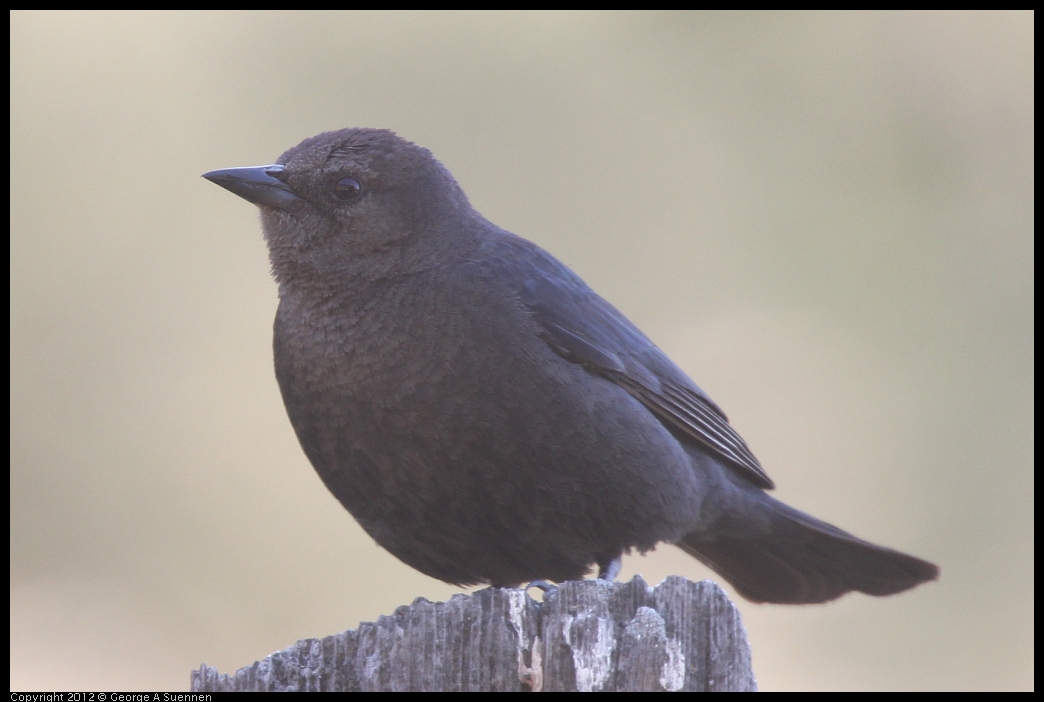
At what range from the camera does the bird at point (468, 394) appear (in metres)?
4.17

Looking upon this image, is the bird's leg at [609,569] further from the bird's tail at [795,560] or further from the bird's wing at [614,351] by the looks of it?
the bird's tail at [795,560]

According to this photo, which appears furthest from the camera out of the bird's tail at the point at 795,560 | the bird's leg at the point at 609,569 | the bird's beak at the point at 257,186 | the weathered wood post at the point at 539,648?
the bird's tail at the point at 795,560

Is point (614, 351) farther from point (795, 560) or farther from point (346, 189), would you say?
point (795, 560)

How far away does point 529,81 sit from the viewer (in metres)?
9.06

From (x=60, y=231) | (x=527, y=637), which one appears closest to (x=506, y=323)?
(x=527, y=637)

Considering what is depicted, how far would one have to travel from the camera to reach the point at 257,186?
4.75m

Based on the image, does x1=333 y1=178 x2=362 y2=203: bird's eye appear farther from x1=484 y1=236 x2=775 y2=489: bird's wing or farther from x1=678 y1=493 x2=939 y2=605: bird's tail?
x1=678 y1=493 x2=939 y2=605: bird's tail

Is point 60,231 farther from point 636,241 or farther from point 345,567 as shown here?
point 636,241

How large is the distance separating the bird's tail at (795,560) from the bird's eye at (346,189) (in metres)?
1.99

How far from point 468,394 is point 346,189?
1117 millimetres

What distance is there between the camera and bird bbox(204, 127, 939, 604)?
4.17 m

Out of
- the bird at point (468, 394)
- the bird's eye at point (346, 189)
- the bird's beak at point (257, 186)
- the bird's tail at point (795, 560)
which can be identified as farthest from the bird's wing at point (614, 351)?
the bird's beak at point (257, 186)

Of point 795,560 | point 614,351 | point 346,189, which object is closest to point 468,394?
point 614,351

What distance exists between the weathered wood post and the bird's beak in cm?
215
